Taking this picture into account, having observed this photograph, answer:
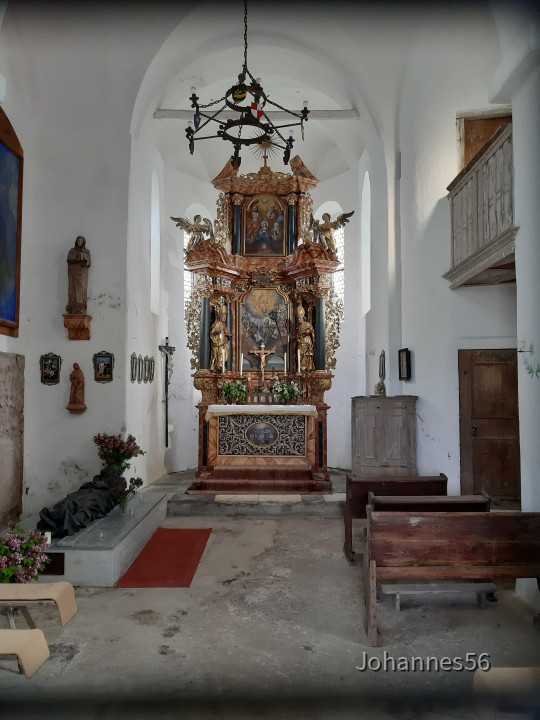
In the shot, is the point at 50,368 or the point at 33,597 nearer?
the point at 33,597

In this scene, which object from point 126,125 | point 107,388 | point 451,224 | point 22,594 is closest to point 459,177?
point 451,224

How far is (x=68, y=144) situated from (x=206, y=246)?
2.98 m

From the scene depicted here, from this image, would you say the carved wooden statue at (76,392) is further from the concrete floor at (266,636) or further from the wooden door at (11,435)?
the concrete floor at (266,636)

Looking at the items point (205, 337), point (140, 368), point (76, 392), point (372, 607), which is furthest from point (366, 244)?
point (372, 607)

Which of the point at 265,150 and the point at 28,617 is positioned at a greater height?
the point at 265,150

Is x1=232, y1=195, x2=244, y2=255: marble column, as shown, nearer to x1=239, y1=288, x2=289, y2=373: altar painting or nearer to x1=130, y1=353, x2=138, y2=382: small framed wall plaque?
x1=239, y1=288, x2=289, y2=373: altar painting

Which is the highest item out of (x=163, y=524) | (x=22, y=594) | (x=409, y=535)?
(x=409, y=535)

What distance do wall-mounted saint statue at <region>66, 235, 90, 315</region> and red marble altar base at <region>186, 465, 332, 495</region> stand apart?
3313 mm

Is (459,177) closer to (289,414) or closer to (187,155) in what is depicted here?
(289,414)

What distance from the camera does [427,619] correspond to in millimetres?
4055

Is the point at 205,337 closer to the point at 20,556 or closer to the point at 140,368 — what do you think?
the point at 140,368

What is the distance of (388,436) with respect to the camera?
24.0 feet

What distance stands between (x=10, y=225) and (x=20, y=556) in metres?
5.17

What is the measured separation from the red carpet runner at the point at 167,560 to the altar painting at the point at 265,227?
614 cm
